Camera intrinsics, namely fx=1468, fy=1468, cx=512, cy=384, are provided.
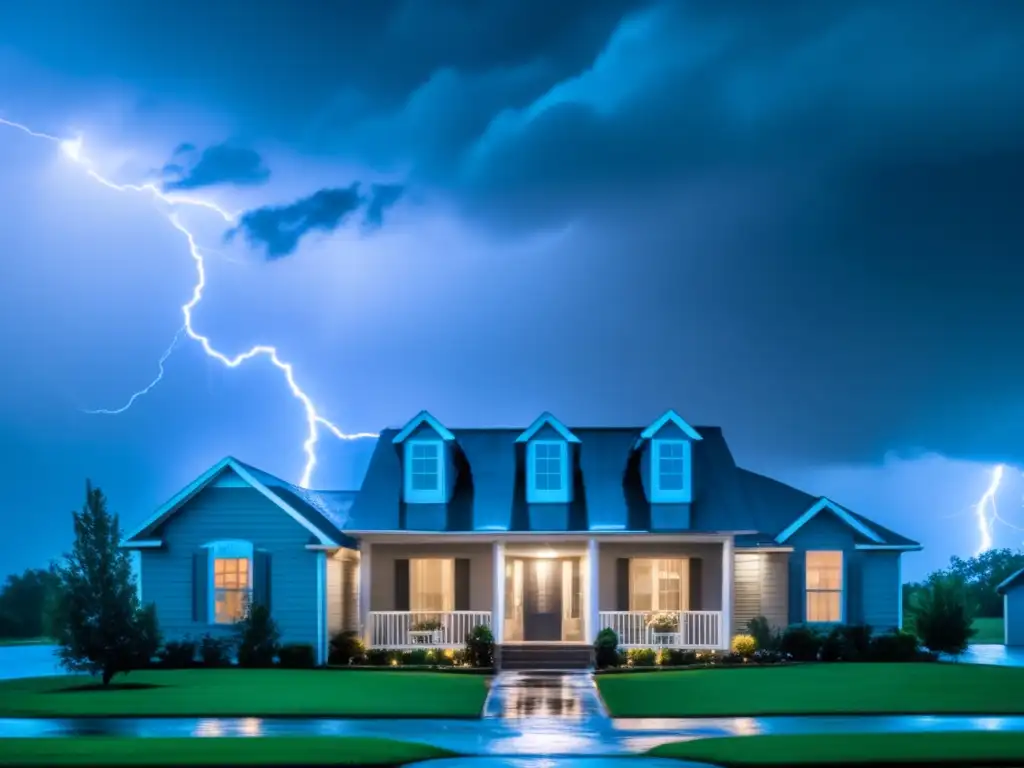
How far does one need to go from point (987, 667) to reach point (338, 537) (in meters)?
15.6

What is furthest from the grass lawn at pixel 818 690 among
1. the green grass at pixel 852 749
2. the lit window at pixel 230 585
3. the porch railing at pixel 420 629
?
the lit window at pixel 230 585

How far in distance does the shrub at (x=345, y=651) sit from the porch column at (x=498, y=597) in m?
3.30

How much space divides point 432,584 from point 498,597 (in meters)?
3.12

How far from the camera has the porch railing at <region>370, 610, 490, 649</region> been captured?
36.6 metres

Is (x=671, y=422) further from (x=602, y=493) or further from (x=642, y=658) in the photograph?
(x=642, y=658)

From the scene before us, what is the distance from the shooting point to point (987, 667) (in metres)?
33.5

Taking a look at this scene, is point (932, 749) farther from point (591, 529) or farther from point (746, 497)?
point (746, 497)

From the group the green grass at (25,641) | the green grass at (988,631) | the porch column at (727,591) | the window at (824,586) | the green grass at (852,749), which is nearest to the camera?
the green grass at (852,749)

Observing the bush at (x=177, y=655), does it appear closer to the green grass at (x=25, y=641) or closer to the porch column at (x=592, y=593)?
the porch column at (x=592, y=593)

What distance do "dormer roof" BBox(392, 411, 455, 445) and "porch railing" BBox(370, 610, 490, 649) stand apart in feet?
14.5

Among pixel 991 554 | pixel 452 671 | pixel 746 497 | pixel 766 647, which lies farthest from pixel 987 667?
pixel 991 554

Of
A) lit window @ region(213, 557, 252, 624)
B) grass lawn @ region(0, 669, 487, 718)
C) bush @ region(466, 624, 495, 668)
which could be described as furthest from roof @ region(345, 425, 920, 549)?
grass lawn @ region(0, 669, 487, 718)

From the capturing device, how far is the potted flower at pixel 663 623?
36.6m

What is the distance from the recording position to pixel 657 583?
127 ft
